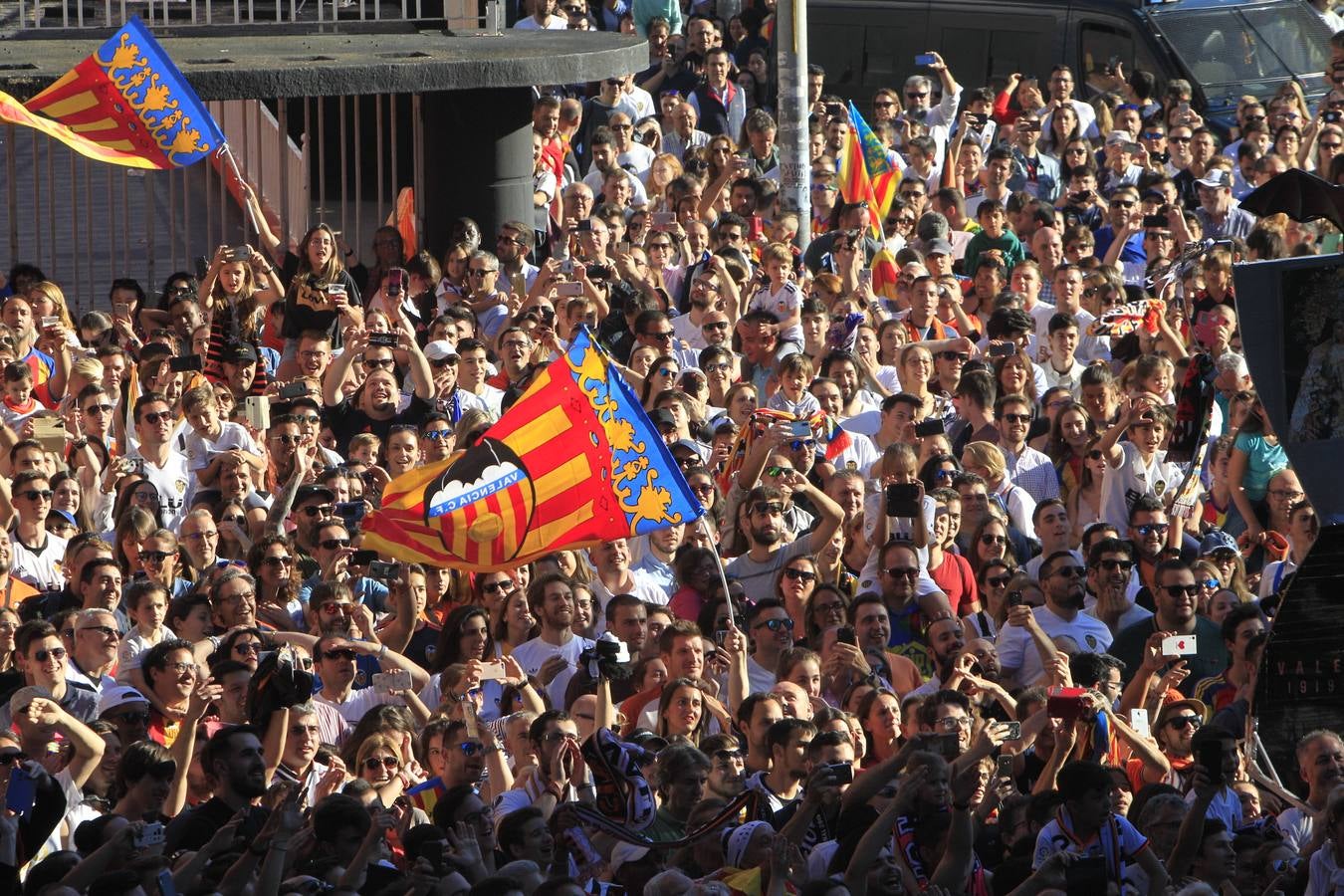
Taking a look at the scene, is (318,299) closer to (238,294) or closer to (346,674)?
(238,294)

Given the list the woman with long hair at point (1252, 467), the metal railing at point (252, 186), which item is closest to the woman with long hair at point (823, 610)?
the woman with long hair at point (1252, 467)

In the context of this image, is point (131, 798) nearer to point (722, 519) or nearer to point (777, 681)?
point (777, 681)

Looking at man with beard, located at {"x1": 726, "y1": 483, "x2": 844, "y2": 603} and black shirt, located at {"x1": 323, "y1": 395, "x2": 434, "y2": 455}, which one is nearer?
man with beard, located at {"x1": 726, "y1": 483, "x2": 844, "y2": 603}

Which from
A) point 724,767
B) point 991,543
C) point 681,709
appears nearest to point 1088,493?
point 991,543

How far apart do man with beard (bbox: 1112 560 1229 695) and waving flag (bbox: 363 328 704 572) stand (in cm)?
189

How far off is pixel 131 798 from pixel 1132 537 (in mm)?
5136

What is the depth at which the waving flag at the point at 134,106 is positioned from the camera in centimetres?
1404

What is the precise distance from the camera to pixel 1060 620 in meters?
10.7

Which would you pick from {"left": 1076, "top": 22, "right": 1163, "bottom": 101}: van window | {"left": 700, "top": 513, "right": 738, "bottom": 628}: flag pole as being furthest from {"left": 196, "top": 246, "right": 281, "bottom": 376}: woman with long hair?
{"left": 1076, "top": 22, "right": 1163, "bottom": 101}: van window

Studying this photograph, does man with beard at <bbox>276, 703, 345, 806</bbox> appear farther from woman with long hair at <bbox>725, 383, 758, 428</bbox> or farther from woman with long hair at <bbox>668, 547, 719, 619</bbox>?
woman with long hair at <bbox>725, 383, 758, 428</bbox>

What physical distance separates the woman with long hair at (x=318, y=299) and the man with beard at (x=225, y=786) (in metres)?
6.39

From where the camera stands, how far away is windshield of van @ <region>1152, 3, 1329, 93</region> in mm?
21312

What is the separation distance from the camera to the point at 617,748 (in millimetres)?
8492

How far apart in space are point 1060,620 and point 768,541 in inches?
54.6
